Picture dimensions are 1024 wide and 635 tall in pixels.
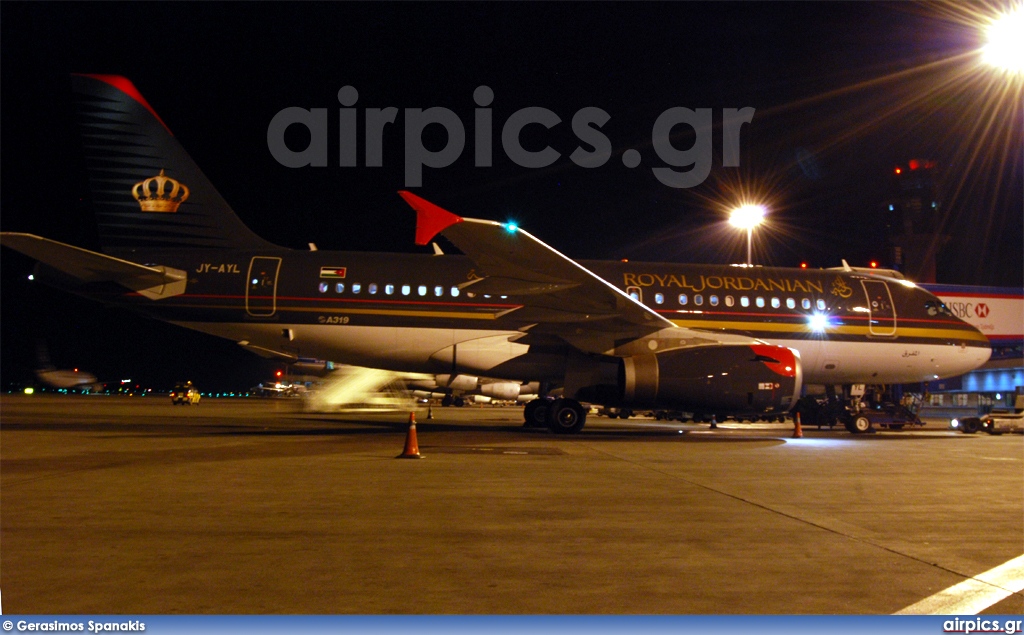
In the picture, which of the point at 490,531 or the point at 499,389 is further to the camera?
the point at 499,389

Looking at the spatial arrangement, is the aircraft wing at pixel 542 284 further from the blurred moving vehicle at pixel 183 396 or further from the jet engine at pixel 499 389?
the blurred moving vehicle at pixel 183 396

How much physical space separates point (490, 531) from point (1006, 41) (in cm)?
1510

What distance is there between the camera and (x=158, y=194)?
17.0 meters

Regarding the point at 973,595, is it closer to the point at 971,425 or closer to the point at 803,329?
the point at 803,329

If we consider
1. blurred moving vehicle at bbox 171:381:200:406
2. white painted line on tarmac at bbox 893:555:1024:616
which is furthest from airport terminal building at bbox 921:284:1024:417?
white painted line on tarmac at bbox 893:555:1024:616

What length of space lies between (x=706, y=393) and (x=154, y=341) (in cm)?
6063

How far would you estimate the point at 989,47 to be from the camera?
50.8 feet

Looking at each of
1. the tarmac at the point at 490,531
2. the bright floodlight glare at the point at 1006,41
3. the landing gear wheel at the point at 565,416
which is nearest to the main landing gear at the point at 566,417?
the landing gear wheel at the point at 565,416

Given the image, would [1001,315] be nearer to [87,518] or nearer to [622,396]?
[622,396]

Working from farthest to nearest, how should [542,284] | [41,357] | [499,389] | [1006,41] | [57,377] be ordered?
[57,377]
[41,357]
[499,389]
[1006,41]
[542,284]

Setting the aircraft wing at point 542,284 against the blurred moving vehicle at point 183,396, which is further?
the blurred moving vehicle at point 183,396

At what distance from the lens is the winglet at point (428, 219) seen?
42.3 feet

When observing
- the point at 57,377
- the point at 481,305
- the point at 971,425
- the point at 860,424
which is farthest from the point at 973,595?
the point at 57,377

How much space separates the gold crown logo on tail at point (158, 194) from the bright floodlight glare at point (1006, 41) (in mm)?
16696
